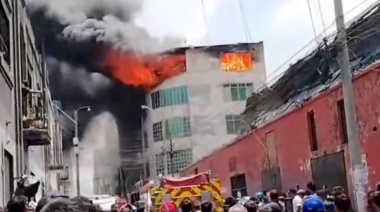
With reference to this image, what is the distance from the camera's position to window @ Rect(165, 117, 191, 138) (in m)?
61.4

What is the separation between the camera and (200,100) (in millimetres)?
61344

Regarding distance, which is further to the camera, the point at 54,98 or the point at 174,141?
the point at 174,141

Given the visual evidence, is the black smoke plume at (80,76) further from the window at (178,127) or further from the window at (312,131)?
the window at (312,131)

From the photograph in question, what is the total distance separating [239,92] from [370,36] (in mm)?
44488

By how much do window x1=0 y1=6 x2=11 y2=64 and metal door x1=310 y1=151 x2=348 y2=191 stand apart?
27.6 feet

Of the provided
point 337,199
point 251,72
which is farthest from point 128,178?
point 337,199

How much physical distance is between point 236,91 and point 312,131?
43725mm

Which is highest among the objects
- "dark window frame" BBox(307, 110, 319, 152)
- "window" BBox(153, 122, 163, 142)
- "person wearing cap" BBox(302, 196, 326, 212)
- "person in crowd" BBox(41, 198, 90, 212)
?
"window" BBox(153, 122, 163, 142)

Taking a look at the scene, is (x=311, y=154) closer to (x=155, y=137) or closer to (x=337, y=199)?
(x=337, y=199)

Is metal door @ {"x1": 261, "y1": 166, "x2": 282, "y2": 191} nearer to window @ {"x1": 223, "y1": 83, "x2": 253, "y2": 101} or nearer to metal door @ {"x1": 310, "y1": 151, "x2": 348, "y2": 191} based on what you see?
metal door @ {"x1": 310, "y1": 151, "x2": 348, "y2": 191}

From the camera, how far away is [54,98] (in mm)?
51312

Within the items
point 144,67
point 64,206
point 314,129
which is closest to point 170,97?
point 144,67

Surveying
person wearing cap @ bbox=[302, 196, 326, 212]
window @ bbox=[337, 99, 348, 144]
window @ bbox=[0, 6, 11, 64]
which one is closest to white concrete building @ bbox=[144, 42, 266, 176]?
window @ bbox=[0, 6, 11, 64]

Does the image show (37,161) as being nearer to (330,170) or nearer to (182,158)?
(330,170)
